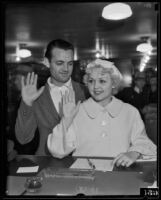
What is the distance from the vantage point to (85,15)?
268 centimetres

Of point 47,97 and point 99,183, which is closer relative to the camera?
point 99,183

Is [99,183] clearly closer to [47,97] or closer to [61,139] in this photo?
[61,139]

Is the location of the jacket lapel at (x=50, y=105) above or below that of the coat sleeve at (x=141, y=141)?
above

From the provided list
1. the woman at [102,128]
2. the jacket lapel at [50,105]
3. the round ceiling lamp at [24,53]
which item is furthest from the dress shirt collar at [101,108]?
the round ceiling lamp at [24,53]

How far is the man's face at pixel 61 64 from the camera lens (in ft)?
8.99

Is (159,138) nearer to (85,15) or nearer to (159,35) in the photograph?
(159,35)

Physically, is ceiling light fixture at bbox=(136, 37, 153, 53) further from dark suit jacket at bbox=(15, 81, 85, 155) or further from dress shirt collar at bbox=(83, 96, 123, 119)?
dark suit jacket at bbox=(15, 81, 85, 155)

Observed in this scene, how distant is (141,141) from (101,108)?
15.9 inches

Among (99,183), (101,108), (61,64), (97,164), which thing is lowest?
(99,183)

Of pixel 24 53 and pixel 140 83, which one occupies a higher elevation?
pixel 24 53

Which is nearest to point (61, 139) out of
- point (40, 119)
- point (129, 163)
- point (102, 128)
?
point (40, 119)

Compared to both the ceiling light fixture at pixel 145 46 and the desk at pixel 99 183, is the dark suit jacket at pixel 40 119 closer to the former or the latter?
the desk at pixel 99 183

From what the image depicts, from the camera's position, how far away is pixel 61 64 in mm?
2752

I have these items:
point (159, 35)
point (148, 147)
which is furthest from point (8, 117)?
point (159, 35)
